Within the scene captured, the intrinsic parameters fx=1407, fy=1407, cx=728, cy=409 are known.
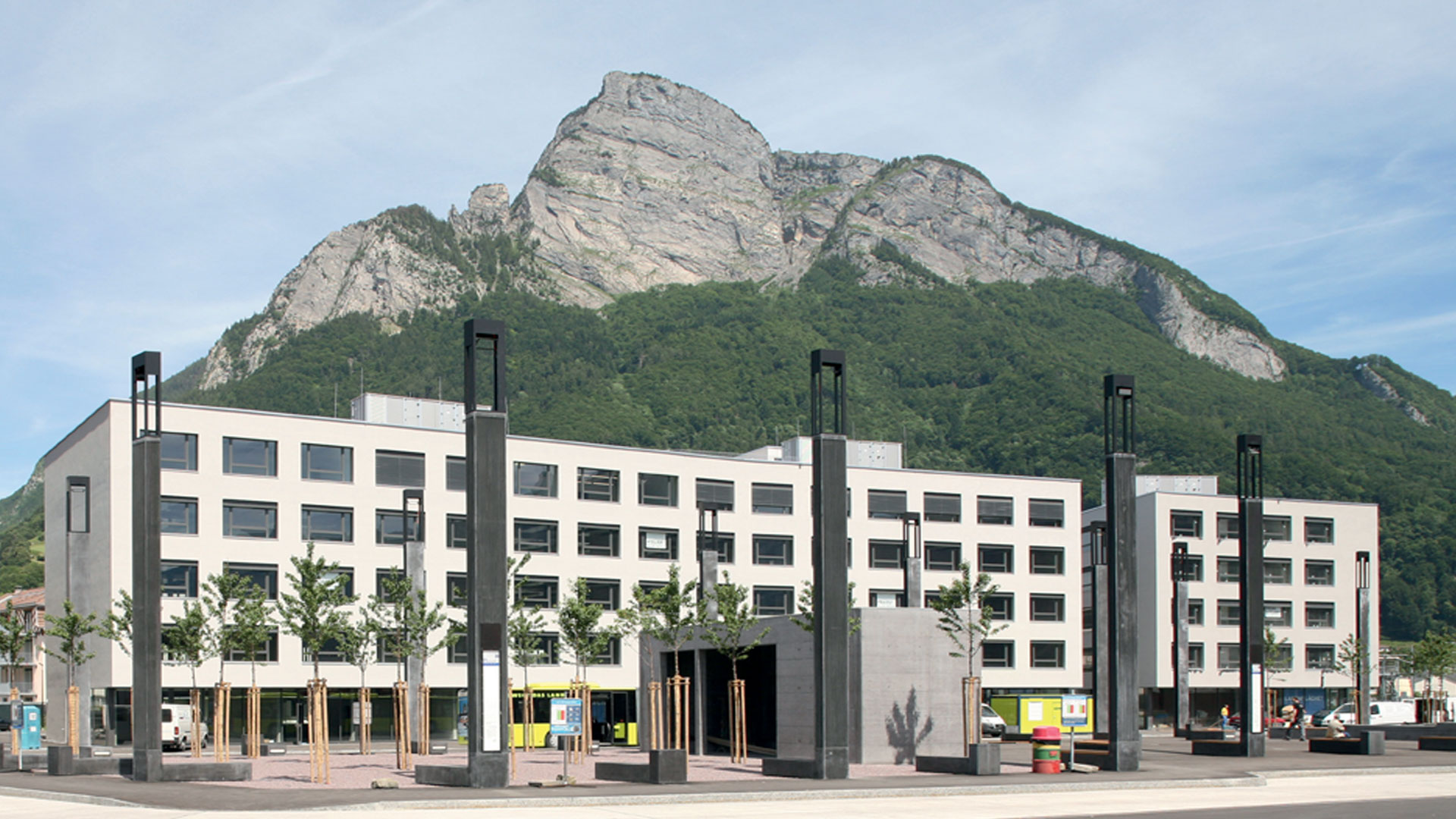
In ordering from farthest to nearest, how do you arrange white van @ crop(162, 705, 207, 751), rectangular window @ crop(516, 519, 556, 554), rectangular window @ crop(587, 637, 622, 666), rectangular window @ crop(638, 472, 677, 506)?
rectangular window @ crop(638, 472, 677, 506) < rectangular window @ crop(587, 637, 622, 666) < rectangular window @ crop(516, 519, 556, 554) < white van @ crop(162, 705, 207, 751)

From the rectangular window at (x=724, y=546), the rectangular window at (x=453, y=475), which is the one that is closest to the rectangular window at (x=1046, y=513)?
the rectangular window at (x=724, y=546)

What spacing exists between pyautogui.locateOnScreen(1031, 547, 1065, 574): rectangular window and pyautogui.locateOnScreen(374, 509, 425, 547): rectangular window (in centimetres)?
4150

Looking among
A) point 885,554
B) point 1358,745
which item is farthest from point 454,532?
point 1358,745

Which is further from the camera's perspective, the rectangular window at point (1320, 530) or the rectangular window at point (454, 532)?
the rectangular window at point (1320, 530)

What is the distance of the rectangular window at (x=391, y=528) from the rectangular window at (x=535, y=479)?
613cm

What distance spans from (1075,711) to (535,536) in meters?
42.5

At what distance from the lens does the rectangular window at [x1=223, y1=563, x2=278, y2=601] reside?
228 ft

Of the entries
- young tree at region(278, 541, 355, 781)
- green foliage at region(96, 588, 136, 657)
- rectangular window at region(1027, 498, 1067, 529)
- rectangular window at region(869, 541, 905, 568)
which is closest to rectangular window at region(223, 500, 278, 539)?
green foliage at region(96, 588, 136, 657)

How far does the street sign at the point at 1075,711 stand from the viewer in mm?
40750

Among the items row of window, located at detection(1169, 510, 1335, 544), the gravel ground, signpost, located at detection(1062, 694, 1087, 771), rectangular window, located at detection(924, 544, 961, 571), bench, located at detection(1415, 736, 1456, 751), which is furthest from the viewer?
row of window, located at detection(1169, 510, 1335, 544)

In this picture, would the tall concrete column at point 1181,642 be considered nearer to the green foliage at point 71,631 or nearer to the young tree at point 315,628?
the young tree at point 315,628

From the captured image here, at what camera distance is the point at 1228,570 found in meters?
103

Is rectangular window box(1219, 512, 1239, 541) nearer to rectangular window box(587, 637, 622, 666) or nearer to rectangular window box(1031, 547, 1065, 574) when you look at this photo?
rectangular window box(1031, 547, 1065, 574)

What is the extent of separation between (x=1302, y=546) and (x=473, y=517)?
85.7m
